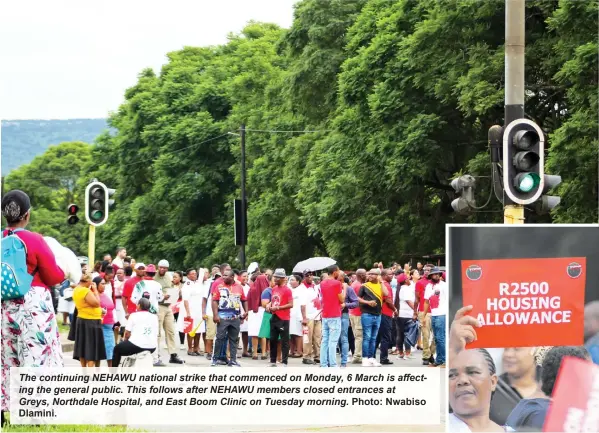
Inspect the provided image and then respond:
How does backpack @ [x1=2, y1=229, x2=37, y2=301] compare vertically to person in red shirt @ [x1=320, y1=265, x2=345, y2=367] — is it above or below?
above

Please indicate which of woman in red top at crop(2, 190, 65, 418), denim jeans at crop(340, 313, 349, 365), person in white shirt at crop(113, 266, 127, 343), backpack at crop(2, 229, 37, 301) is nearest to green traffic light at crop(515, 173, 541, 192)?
woman in red top at crop(2, 190, 65, 418)

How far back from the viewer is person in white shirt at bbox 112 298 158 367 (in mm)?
13992

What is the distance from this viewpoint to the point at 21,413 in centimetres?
1034

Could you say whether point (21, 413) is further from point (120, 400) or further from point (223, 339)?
point (223, 339)

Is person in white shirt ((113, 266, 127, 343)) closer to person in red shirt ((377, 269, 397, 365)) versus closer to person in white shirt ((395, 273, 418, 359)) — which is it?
person in red shirt ((377, 269, 397, 365))

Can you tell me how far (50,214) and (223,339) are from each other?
385 feet

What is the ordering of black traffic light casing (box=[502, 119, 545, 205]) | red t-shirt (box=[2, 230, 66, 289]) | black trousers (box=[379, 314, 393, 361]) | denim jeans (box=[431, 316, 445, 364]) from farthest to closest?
1. black trousers (box=[379, 314, 393, 361])
2. denim jeans (box=[431, 316, 445, 364])
3. black traffic light casing (box=[502, 119, 545, 205])
4. red t-shirt (box=[2, 230, 66, 289])

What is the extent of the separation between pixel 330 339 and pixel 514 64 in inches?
356

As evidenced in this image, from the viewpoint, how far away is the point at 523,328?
26.9 feet

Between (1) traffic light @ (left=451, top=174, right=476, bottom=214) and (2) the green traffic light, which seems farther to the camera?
(1) traffic light @ (left=451, top=174, right=476, bottom=214)

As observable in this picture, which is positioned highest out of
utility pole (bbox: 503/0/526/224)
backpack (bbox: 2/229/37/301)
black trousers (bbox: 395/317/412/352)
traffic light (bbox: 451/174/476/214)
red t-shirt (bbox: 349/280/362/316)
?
utility pole (bbox: 503/0/526/224)

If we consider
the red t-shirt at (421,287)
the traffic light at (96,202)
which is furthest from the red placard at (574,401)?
the red t-shirt at (421,287)

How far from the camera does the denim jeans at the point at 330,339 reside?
20.9 meters

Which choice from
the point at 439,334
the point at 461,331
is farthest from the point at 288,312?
the point at 461,331
